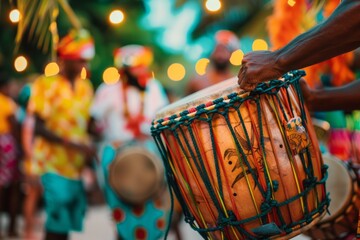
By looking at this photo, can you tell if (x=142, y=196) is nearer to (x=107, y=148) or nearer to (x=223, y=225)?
(x=107, y=148)

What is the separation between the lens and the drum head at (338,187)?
317 centimetres

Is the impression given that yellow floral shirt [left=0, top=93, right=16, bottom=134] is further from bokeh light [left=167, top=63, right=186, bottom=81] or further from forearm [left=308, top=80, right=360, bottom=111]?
forearm [left=308, top=80, right=360, bottom=111]

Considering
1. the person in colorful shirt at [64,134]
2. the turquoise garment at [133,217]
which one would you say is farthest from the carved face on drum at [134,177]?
the person in colorful shirt at [64,134]

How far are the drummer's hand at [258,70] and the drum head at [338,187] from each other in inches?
33.3

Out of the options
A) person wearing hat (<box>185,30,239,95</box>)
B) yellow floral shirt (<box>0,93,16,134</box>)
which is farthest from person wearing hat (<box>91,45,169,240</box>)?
yellow floral shirt (<box>0,93,16,134</box>)

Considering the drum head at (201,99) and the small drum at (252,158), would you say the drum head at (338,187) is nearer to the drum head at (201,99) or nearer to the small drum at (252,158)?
the small drum at (252,158)

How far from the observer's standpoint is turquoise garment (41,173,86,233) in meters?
5.17

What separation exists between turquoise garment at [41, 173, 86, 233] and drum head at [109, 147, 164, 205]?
492 mm

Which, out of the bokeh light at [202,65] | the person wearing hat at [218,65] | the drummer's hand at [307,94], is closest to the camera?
the drummer's hand at [307,94]

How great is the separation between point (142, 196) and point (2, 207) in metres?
3.98

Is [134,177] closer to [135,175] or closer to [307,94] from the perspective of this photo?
[135,175]

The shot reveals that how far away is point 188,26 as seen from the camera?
46.3 ft

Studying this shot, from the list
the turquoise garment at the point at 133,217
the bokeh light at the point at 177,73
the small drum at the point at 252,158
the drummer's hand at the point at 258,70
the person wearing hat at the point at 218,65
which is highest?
the bokeh light at the point at 177,73

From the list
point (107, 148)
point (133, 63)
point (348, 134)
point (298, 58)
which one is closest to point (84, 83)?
point (133, 63)
